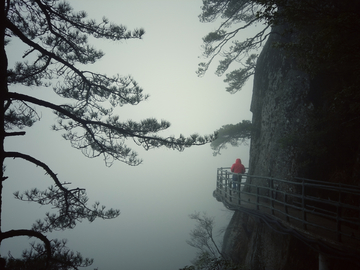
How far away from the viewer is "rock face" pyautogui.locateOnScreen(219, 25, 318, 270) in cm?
683

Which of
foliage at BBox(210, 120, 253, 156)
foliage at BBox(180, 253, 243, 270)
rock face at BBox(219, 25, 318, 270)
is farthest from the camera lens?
foliage at BBox(210, 120, 253, 156)

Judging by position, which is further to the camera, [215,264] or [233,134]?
[233,134]

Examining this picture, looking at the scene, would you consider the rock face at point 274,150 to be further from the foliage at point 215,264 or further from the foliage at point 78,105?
the foliage at point 78,105

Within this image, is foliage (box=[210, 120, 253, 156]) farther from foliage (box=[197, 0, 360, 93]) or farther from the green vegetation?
the green vegetation

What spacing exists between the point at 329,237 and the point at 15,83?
808 cm

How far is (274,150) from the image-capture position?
8.88 metres

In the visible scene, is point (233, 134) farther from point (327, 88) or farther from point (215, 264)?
point (215, 264)

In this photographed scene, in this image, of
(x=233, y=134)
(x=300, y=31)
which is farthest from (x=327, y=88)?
(x=233, y=134)

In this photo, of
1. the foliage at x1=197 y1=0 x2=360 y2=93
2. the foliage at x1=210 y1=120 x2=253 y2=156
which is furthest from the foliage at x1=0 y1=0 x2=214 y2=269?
the foliage at x1=210 y1=120 x2=253 y2=156

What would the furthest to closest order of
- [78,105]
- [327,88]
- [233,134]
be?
[233,134], [327,88], [78,105]

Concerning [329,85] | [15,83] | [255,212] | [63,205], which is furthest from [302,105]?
[15,83]

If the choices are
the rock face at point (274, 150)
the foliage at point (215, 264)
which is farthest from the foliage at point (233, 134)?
the foliage at point (215, 264)

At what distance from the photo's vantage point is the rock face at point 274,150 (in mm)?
6832

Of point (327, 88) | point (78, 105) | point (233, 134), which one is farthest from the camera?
point (233, 134)
